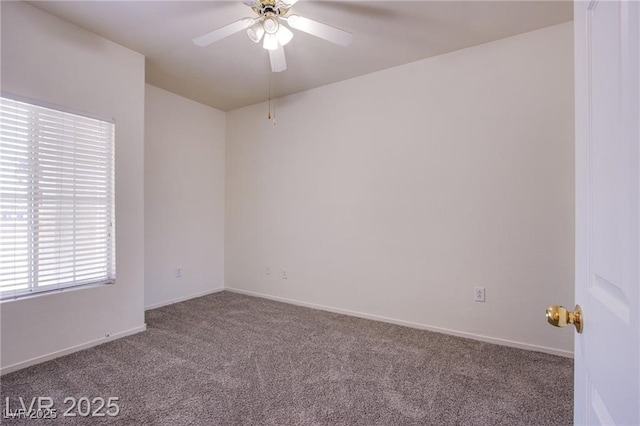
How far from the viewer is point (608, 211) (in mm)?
580

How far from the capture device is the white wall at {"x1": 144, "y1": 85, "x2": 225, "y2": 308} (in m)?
3.51

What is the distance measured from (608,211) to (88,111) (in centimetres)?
317

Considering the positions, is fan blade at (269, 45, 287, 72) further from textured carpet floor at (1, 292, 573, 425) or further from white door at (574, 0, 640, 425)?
textured carpet floor at (1, 292, 573, 425)

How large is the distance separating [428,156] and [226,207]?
9.19ft

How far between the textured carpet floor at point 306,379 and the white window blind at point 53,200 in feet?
A: 2.10

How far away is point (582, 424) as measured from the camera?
2.37ft

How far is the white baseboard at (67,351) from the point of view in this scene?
6.77 feet

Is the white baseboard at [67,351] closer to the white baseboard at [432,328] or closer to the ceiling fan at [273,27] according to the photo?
the white baseboard at [432,328]

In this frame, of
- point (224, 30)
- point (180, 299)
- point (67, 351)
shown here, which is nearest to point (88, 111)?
point (224, 30)

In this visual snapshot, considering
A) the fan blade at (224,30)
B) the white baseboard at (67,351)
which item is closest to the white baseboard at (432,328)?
the white baseboard at (67,351)

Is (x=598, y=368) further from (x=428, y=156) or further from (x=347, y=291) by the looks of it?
(x=347, y=291)

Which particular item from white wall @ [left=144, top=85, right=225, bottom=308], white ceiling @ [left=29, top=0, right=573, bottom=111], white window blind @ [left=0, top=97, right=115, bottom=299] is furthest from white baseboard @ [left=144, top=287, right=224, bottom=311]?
white ceiling @ [left=29, top=0, right=573, bottom=111]

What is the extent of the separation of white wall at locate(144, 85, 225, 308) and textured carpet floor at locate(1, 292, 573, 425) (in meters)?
→ 0.94

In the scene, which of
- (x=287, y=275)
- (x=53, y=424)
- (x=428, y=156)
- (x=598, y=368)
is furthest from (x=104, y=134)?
(x=598, y=368)
